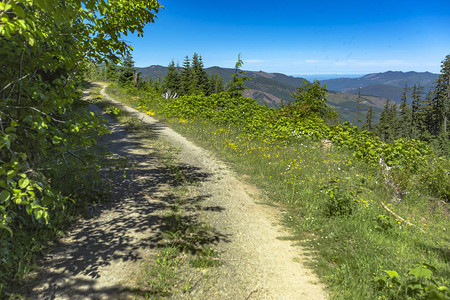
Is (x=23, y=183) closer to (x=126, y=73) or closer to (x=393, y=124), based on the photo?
(x=126, y=73)

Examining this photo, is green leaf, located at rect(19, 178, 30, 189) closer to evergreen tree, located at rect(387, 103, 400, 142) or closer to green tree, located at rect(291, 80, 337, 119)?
green tree, located at rect(291, 80, 337, 119)

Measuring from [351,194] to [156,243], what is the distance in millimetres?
4988

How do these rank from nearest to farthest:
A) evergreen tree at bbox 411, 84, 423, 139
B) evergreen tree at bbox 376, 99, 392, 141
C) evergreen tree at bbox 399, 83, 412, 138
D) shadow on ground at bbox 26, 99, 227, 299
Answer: shadow on ground at bbox 26, 99, 227, 299 < evergreen tree at bbox 411, 84, 423, 139 < evergreen tree at bbox 399, 83, 412, 138 < evergreen tree at bbox 376, 99, 392, 141

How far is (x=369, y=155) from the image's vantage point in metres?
9.52

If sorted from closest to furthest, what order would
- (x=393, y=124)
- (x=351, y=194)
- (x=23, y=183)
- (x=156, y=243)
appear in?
(x=23, y=183) < (x=156, y=243) < (x=351, y=194) < (x=393, y=124)

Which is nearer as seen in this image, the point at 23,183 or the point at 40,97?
the point at 23,183

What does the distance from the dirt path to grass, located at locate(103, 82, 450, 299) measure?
55cm

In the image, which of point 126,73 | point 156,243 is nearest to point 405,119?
point 126,73

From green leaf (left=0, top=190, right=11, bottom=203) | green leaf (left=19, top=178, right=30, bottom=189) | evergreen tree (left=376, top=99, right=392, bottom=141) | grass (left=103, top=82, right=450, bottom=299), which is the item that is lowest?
evergreen tree (left=376, top=99, right=392, bottom=141)

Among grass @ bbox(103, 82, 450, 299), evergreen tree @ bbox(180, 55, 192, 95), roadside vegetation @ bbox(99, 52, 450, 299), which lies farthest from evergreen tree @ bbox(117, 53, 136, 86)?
grass @ bbox(103, 82, 450, 299)

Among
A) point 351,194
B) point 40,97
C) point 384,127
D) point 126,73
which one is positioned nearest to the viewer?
point 40,97

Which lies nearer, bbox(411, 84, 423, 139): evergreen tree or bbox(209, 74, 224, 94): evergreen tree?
bbox(209, 74, 224, 94): evergreen tree

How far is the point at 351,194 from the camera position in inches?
238

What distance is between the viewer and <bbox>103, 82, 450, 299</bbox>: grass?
3701mm
